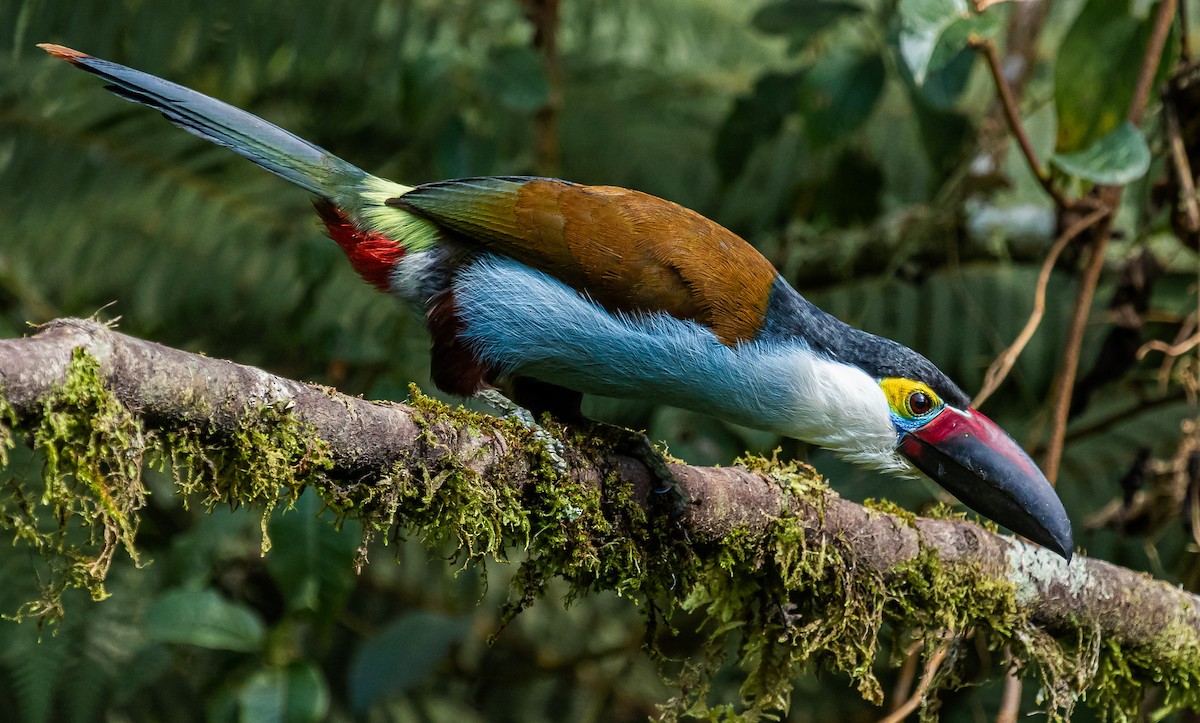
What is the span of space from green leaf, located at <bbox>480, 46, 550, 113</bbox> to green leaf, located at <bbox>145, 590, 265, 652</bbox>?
1.84m

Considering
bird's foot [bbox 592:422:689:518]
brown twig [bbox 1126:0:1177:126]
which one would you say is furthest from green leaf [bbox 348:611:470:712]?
brown twig [bbox 1126:0:1177:126]

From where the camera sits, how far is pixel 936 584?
2.50 m

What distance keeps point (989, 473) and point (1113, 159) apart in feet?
3.97

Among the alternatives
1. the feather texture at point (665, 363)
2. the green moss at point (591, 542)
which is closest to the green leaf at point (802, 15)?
Result: the feather texture at point (665, 363)

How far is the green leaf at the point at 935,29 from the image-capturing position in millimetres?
2857

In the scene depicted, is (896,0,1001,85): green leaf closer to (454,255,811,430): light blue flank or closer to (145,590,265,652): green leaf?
(454,255,811,430): light blue flank

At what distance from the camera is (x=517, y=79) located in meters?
3.78

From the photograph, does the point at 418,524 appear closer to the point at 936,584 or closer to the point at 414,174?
the point at 936,584

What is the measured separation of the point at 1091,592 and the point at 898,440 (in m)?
0.57

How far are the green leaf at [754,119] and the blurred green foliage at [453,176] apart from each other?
12 mm

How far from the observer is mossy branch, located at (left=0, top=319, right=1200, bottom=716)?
1644 millimetres

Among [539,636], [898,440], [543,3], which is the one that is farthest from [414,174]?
[898,440]

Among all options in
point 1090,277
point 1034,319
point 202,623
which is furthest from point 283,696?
point 1090,277

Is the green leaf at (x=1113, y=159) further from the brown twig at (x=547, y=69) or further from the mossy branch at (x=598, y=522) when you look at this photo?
the brown twig at (x=547, y=69)
